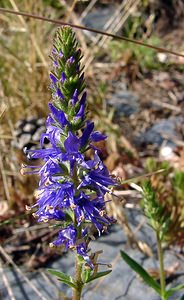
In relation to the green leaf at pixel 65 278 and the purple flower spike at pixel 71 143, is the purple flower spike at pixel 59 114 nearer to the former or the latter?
the purple flower spike at pixel 71 143

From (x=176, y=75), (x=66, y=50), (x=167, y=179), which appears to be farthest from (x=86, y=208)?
(x=176, y=75)

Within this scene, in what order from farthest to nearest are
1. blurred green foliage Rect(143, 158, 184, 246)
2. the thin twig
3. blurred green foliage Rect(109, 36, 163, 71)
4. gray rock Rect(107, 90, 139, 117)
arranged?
blurred green foliage Rect(109, 36, 163, 71) < gray rock Rect(107, 90, 139, 117) < blurred green foliage Rect(143, 158, 184, 246) < the thin twig

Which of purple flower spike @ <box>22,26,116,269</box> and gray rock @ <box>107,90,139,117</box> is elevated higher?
gray rock @ <box>107,90,139,117</box>

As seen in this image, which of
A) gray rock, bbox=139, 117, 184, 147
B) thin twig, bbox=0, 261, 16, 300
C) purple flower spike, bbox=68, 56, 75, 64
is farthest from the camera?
gray rock, bbox=139, 117, 184, 147

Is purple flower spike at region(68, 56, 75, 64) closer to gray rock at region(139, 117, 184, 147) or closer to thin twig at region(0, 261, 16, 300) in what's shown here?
thin twig at region(0, 261, 16, 300)

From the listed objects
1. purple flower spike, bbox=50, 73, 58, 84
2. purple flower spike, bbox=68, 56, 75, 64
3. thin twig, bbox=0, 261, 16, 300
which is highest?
purple flower spike, bbox=68, 56, 75, 64

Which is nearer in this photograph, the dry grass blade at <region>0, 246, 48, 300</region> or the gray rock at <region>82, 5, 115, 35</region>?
the dry grass blade at <region>0, 246, 48, 300</region>

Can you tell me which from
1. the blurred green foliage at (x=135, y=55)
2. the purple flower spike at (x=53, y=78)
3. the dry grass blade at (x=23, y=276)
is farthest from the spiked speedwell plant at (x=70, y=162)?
the blurred green foliage at (x=135, y=55)

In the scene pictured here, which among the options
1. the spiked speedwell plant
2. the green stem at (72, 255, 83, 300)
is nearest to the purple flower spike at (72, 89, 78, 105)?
the spiked speedwell plant
